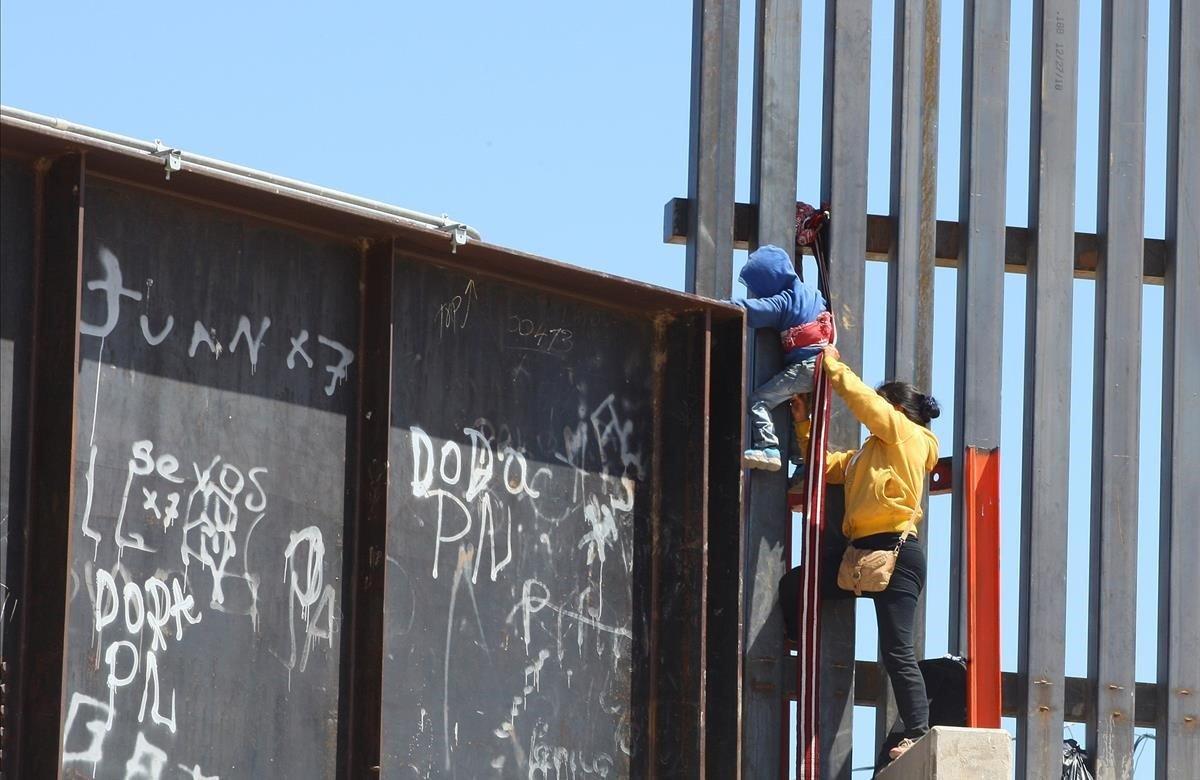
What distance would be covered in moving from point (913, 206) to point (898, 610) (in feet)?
7.20

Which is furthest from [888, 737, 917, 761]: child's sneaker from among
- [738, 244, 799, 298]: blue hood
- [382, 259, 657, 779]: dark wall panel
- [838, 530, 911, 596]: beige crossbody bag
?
[738, 244, 799, 298]: blue hood

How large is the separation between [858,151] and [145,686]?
5.20m

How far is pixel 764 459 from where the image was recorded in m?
9.98

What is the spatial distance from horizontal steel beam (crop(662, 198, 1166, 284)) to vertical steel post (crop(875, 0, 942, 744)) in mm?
96

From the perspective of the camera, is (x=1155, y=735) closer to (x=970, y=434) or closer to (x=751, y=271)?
(x=970, y=434)

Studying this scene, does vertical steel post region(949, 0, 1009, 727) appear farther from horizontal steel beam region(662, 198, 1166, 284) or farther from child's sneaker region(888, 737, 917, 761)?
child's sneaker region(888, 737, 917, 761)

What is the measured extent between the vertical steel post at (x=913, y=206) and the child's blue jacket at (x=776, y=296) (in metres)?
0.62

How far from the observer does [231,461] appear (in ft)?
24.2

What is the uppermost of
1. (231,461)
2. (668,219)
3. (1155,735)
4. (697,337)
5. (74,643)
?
(668,219)

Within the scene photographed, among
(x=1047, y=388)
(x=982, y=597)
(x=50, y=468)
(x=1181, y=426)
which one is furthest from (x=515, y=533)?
(x=1181, y=426)

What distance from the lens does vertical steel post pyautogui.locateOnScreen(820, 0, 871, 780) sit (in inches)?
399

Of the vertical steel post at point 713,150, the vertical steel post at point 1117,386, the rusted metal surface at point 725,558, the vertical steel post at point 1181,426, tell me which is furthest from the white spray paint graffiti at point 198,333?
the vertical steel post at point 1181,426

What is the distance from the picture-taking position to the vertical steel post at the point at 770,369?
399 inches

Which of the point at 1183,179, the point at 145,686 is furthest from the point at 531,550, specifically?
the point at 1183,179
